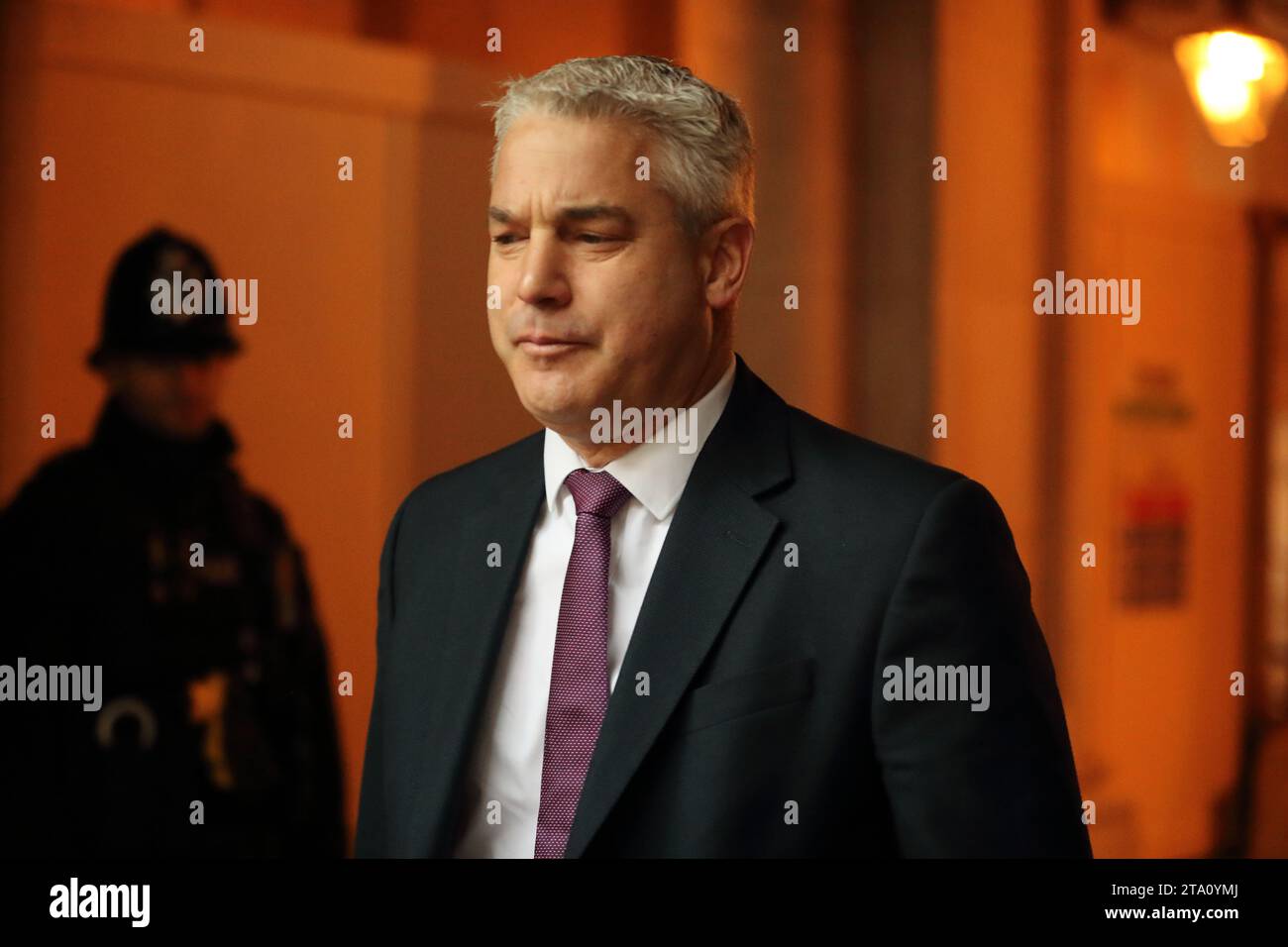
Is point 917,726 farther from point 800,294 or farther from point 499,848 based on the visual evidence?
point 800,294

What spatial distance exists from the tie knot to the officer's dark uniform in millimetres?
1032

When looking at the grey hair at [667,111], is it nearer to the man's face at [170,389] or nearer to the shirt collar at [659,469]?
the shirt collar at [659,469]

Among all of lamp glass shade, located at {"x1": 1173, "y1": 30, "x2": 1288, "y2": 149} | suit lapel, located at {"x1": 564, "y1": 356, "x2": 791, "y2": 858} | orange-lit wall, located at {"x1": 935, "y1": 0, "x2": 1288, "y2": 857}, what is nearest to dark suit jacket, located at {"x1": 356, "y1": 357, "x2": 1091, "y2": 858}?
suit lapel, located at {"x1": 564, "y1": 356, "x2": 791, "y2": 858}

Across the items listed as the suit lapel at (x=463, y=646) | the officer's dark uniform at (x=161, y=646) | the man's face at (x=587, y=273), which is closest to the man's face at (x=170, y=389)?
the officer's dark uniform at (x=161, y=646)

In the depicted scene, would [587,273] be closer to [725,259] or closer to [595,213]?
[595,213]

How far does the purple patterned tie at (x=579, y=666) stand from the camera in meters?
1.50

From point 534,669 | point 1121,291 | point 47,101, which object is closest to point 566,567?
point 534,669

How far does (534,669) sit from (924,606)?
19.1 inches

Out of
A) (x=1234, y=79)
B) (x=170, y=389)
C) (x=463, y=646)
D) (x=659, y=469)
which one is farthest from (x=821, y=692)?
(x=1234, y=79)

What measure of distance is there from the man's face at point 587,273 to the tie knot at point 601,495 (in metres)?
0.06

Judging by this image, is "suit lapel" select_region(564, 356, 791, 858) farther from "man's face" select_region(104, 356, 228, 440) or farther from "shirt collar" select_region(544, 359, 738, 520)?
"man's face" select_region(104, 356, 228, 440)

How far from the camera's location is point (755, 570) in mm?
1510

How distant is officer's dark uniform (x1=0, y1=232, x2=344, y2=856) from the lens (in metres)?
2.27
